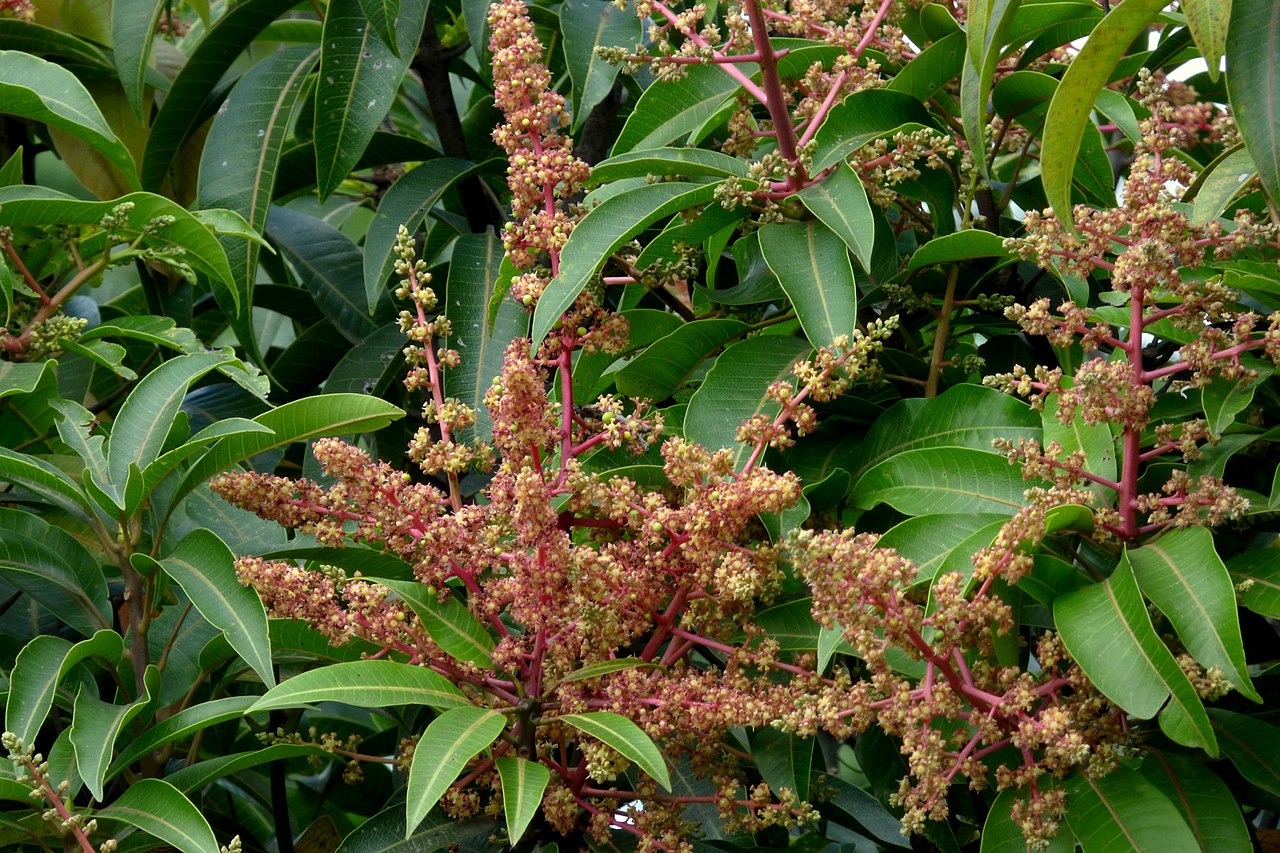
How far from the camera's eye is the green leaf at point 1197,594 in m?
1.32

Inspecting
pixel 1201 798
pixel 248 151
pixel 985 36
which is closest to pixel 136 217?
pixel 248 151

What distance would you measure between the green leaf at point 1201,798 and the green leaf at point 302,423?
0.98 metres

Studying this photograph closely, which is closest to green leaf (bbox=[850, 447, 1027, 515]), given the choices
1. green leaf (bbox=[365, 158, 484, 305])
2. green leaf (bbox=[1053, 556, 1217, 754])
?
green leaf (bbox=[1053, 556, 1217, 754])

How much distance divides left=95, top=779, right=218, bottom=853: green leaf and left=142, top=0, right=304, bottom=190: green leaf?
1.36m

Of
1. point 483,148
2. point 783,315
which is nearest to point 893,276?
point 783,315

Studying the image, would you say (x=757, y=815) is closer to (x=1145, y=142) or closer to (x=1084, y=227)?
(x=1084, y=227)

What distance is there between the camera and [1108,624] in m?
1.40

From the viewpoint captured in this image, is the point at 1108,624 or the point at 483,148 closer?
the point at 1108,624

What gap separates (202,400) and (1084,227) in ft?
5.64

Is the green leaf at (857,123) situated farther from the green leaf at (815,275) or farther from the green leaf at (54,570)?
the green leaf at (54,570)

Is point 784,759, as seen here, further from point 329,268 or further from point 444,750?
point 329,268

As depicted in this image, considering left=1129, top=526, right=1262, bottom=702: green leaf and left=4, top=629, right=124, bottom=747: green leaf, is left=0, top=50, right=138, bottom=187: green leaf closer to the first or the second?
left=4, top=629, right=124, bottom=747: green leaf

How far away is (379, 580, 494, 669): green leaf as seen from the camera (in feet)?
4.93

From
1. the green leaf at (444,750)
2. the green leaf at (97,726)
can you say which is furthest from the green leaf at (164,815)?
the green leaf at (444,750)
